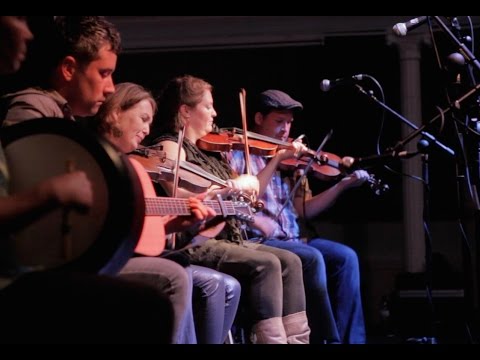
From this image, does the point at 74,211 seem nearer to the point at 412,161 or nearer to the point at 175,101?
the point at 175,101

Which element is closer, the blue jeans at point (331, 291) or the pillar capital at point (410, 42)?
the blue jeans at point (331, 291)

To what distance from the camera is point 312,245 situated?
3.57m

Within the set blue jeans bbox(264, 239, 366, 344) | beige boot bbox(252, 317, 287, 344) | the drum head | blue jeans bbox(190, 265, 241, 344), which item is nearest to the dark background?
blue jeans bbox(264, 239, 366, 344)

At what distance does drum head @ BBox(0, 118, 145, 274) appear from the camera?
4.67 ft

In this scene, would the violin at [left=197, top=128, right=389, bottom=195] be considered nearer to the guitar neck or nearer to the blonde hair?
the blonde hair

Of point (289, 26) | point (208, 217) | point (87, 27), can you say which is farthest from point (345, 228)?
point (87, 27)

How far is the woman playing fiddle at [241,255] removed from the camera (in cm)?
279

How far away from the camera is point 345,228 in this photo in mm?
5695

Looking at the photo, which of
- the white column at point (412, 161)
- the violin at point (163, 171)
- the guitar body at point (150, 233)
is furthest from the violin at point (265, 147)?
the white column at point (412, 161)

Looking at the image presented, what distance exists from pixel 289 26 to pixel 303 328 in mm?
3106

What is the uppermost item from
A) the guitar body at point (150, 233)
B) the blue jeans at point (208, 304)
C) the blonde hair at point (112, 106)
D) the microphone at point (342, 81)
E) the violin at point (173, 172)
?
the microphone at point (342, 81)

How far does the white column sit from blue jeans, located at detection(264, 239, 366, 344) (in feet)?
5.72

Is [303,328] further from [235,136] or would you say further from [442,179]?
[442,179]

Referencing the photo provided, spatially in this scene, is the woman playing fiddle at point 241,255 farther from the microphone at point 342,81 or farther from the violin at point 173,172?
the microphone at point 342,81
